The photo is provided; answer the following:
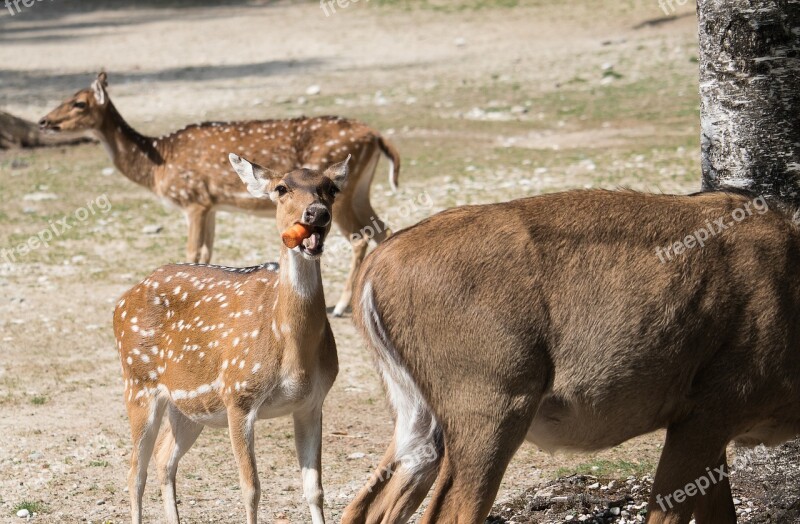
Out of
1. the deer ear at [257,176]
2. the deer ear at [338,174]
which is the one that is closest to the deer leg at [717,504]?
the deer ear at [338,174]

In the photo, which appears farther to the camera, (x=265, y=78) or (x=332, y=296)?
(x=265, y=78)

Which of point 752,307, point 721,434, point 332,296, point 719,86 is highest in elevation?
point 719,86

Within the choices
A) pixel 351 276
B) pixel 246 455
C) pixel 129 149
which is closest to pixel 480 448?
pixel 246 455

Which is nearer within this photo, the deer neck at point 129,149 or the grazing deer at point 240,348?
the grazing deer at point 240,348

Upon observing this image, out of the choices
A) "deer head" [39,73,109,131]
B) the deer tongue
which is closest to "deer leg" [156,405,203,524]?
the deer tongue

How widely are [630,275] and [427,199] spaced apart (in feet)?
25.5

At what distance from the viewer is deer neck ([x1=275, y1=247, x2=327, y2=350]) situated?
5227mm

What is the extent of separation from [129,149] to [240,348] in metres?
6.05

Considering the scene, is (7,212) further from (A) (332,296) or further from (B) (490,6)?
(B) (490,6)

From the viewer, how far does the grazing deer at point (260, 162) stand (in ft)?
32.5

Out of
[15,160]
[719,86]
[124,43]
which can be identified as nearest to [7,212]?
[15,160]

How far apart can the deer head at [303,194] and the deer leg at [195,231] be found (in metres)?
4.42

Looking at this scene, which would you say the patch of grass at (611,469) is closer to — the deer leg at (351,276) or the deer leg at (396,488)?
the deer leg at (396,488)

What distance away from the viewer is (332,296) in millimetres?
9750
